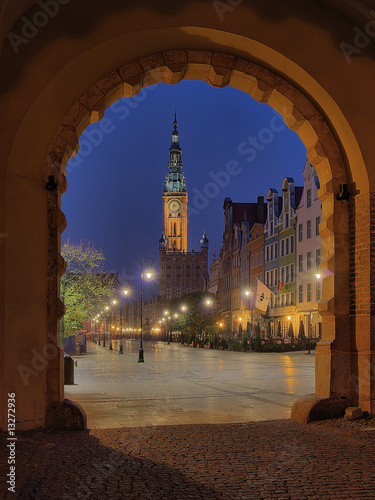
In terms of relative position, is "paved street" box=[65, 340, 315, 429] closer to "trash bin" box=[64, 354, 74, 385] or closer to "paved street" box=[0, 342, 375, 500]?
"paved street" box=[0, 342, 375, 500]

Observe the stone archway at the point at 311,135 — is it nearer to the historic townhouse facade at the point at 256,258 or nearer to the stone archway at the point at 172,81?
the stone archway at the point at 172,81

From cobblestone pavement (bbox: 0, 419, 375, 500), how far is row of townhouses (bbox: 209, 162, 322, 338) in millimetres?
34088

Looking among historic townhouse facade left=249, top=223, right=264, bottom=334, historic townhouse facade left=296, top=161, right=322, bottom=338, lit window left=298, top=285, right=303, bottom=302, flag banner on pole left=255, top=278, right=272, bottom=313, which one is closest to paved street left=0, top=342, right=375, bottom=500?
flag banner on pole left=255, top=278, right=272, bottom=313

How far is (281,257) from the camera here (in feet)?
205

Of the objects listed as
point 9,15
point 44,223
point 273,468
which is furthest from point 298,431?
point 9,15

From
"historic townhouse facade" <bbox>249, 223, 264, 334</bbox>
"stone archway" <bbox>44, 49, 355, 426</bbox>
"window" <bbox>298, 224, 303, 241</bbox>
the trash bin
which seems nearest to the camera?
"stone archway" <bbox>44, 49, 355, 426</bbox>

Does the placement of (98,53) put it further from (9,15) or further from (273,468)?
(273,468)

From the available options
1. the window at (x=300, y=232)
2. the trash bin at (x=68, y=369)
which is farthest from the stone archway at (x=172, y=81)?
the window at (x=300, y=232)

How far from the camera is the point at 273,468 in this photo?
685 cm

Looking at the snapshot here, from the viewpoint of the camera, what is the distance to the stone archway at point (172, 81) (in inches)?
361

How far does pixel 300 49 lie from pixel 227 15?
1277 millimetres

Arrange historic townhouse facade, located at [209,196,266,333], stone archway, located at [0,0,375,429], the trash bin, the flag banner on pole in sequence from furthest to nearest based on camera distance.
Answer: historic townhouse facade, located at [209,196,266,333], the flag banner on pole, the trash bin, stone archway, located at [0,0,375,429]

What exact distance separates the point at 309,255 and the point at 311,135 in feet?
146

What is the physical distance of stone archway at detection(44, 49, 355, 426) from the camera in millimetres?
10211
